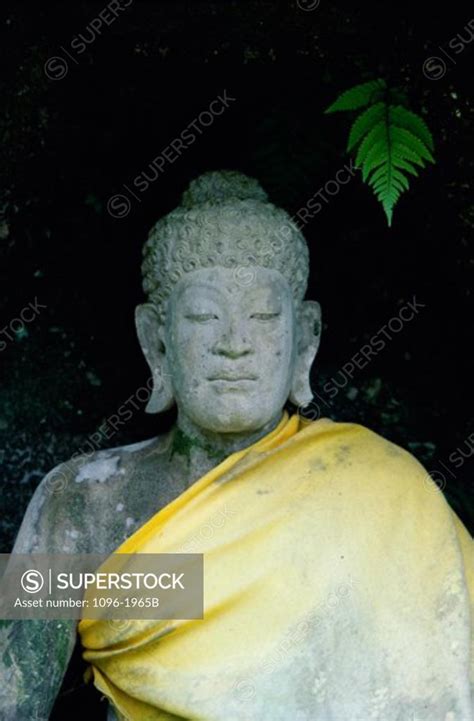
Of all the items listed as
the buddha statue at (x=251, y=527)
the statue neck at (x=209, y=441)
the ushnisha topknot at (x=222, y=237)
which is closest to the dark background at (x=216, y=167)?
the ushnisha topknot at (x=222, y=237)

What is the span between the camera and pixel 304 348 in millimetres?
5707

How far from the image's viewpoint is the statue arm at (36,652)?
5.43m

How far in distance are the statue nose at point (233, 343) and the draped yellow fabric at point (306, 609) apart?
291 millimetres

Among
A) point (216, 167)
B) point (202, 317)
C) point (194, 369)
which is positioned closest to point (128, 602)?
point (194, 369)

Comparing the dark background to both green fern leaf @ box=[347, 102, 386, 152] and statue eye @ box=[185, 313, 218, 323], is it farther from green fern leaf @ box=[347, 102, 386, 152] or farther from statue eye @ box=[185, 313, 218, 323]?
statue eye @ box=[185, 313, 218, 323]

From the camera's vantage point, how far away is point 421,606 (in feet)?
17.3

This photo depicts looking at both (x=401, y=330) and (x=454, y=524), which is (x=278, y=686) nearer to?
(x=454, y=524)

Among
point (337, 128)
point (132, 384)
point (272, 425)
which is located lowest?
point (132, 384)

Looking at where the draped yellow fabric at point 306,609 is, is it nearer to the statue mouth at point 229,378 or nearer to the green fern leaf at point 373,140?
the statue mouth at point 229,378

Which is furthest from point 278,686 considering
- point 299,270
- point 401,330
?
point 401,330

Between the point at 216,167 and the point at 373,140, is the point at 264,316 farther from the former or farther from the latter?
the point at 216,167

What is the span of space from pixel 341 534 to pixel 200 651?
46cm

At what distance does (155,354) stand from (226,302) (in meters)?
0.34

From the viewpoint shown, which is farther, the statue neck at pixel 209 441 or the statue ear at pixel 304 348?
the statue ear at pixel 304 348
